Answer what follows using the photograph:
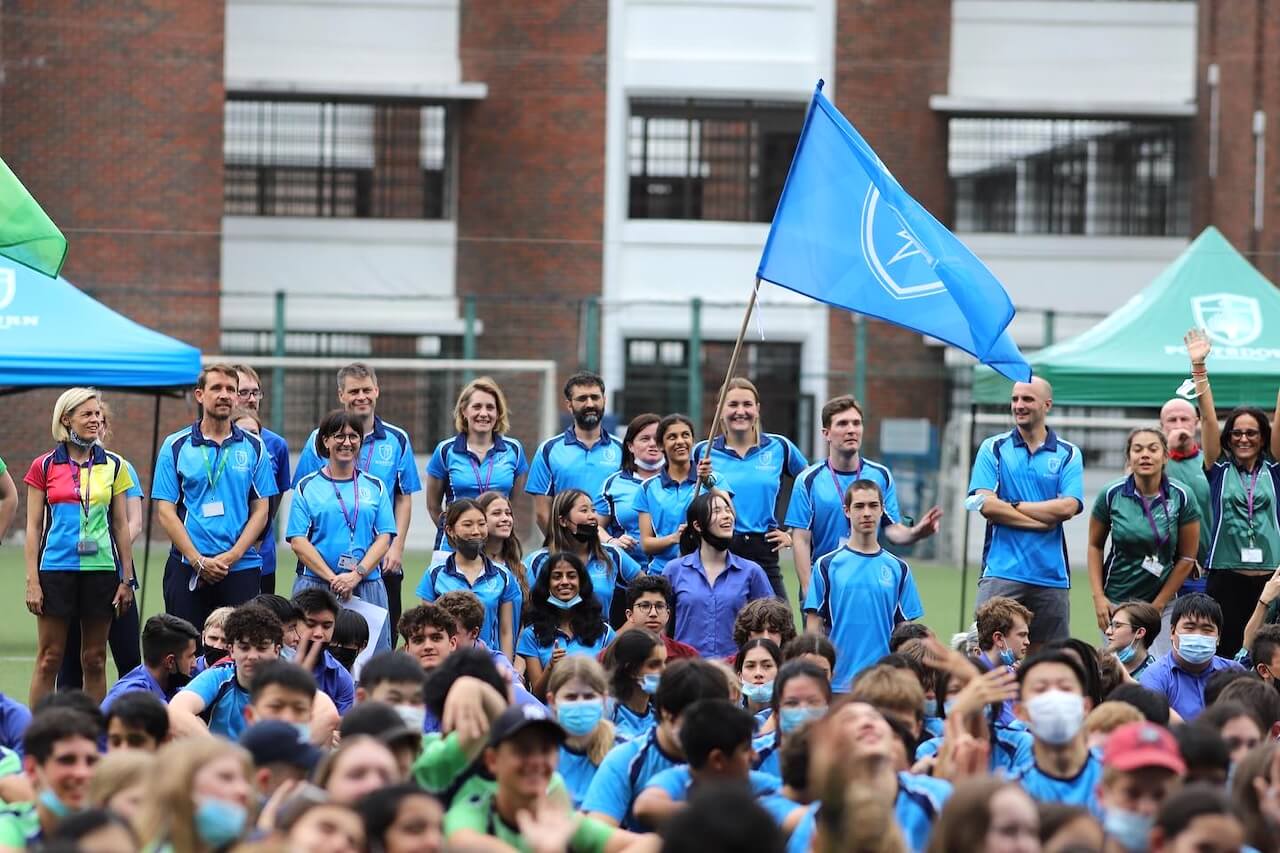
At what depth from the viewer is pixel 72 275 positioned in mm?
22547

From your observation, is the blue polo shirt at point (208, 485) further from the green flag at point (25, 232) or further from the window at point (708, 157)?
the window at point (708, 157)

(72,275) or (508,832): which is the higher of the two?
(72,275)

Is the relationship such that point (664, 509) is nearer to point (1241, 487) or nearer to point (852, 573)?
point (852, 573)

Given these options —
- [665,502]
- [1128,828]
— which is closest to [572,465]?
[665,502]

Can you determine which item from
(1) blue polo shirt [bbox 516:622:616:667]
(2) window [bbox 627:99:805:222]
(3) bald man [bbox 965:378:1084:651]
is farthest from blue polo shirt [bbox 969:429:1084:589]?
(2) window [bbox 627:99:805:222]

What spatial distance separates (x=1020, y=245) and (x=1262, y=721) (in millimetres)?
19260

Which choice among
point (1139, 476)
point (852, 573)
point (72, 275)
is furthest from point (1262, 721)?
point (72, 275)

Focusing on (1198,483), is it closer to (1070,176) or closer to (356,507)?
(356,507)

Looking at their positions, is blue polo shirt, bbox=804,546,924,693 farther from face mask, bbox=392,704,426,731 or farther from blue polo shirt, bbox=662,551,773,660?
face mask, bbox=392,704,426,731

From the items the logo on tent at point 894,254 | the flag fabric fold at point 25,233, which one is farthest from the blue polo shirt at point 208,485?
the logo on tent at point 894,254

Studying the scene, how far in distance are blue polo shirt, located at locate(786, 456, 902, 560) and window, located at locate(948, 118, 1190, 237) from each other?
16412 mm

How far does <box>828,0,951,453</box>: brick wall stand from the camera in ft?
80.8

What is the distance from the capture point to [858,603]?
9.19m

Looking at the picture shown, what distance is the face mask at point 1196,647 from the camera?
339 inches
